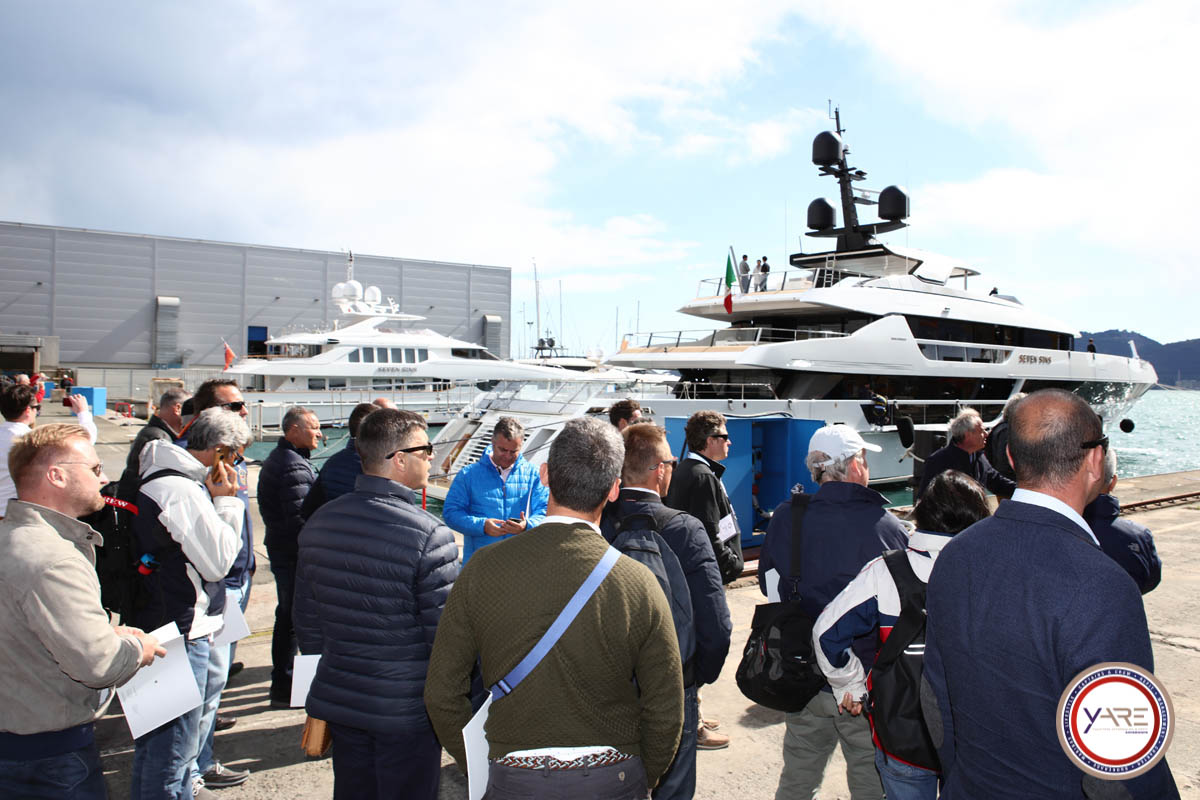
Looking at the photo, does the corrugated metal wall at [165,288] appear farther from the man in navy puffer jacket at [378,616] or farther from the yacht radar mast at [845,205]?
the man in navy puffer jacket at [378,616]

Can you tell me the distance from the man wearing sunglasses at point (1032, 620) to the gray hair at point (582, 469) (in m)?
0.89

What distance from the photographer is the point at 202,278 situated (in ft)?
143

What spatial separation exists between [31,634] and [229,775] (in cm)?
162

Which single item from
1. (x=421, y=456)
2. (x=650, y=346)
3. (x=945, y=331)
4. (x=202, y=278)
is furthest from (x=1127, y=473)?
(x=202, y=278)

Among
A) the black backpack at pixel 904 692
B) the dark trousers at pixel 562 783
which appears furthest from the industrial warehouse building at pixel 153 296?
the black backpack at pixel 904 692

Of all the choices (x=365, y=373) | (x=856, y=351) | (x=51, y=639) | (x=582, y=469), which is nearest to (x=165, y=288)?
(x=365, y=373)

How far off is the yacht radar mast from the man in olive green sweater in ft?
60.9

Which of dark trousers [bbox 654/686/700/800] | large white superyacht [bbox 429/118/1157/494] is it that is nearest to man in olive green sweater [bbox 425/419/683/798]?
dark trousers [bbox 654/686/700/800]

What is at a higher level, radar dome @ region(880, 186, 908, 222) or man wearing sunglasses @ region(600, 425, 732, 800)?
radar dome @ region(880, 186, 908, 222)

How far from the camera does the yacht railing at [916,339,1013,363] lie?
16102mm

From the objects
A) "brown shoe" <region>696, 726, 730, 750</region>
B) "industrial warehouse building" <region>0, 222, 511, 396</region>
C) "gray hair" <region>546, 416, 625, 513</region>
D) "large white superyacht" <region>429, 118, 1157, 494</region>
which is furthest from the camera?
A: "industrial warehouse building" <region>0, 222, 511, 396</region>

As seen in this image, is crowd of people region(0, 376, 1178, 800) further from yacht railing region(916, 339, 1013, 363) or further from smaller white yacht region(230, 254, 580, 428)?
smaller white yacht region(230, 254, 580, 428)

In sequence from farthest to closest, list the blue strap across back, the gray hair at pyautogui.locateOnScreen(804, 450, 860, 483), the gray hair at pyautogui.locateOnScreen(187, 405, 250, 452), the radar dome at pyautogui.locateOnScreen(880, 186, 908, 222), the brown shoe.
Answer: the radar dome at pyautogui.locateOnScreen(880, 186, 908, 222) → the brown shoe → the gray hair at pyautogui.locateOnScreen(187, 405, 250, 452) → the gray hair at pyautogui.locateOnScreen(804, 450, 860, 483) → the blue strap across back

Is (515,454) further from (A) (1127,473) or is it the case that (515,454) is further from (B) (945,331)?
(A) (1127,473)
